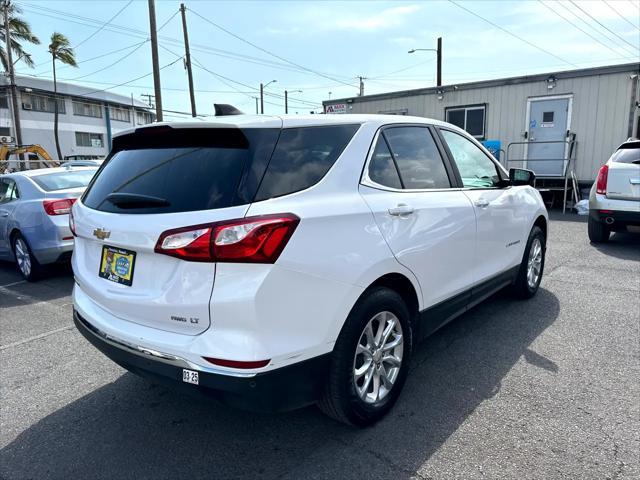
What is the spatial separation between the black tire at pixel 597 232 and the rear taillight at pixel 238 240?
7123 mm

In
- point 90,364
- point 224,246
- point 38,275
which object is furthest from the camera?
point 38,275

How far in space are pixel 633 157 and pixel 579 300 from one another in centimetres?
361

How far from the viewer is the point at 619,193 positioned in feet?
23.1

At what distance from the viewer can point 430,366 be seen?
11.0 feet

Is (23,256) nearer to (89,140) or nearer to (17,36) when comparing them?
(17,36)

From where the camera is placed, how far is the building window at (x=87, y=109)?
1710 inches

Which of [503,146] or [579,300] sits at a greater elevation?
[503,146]

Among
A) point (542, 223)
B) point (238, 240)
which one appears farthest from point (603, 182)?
point (238, 240)

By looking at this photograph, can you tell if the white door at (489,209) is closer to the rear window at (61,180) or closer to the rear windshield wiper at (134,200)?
the rear windshield wiper at (134,200)

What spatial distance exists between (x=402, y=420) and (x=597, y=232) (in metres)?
6.43

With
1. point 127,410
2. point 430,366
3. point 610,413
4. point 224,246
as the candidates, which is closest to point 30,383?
point 127,410

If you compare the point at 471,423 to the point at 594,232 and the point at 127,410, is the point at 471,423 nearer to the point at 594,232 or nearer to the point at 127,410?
the point at 127,410

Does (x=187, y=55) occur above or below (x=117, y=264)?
above

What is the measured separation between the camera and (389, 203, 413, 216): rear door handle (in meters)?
2.62
